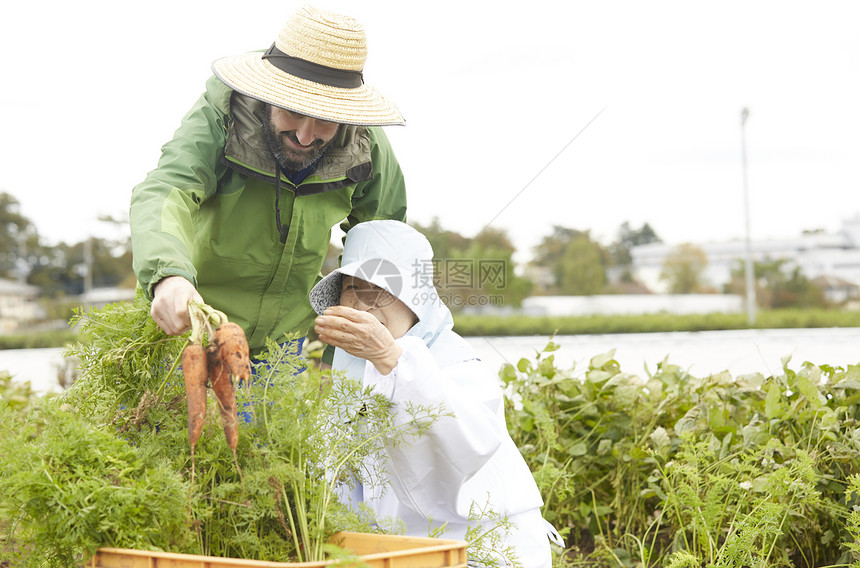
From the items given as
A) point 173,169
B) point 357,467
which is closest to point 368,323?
point 357,467

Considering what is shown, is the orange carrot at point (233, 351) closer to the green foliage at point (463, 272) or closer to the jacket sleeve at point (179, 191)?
the jacket sleeve at point (179, 191)

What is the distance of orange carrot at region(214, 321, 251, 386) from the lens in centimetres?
125

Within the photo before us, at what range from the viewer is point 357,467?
4.95 ft

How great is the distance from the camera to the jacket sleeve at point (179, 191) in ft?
4.88

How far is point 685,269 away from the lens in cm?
3809

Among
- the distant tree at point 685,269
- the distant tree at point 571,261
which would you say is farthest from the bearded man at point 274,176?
the distant tree at point 685,269

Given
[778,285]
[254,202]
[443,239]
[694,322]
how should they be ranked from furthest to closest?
[778,285] → [694,322] → [443,239] → [254,202]

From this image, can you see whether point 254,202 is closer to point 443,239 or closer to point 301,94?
point 301,94

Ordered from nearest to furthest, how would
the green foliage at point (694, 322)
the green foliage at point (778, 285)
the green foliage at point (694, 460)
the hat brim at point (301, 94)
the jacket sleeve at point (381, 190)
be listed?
the hat brim at point (301, 94) < the green foliage at point (694, 460) < the jacket sleeve at point (381, 190) < the green foliage at point (694, 322) < the green foliage at point (778, 285)

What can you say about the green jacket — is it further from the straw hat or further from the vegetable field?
the vegetable field

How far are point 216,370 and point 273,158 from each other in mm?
992

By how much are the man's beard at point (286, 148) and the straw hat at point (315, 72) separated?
166 millimetres

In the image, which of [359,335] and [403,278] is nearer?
[359,335]

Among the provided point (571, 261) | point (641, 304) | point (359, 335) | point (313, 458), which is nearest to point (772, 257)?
point (641, 304)
